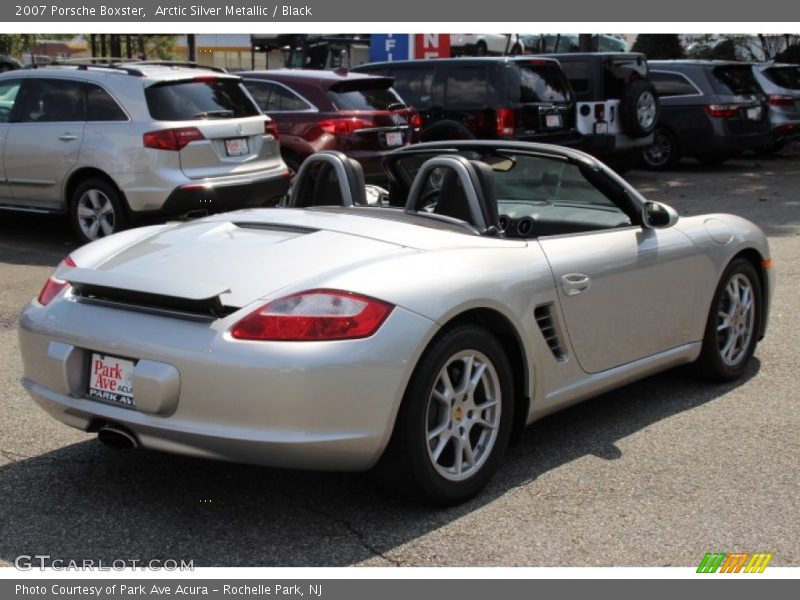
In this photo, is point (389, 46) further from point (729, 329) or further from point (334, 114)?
point (729, 329)

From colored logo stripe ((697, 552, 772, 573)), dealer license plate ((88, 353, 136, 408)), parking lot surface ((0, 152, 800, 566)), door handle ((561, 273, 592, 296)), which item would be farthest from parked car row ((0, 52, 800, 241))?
colored logo stripe ((697, 552, 772, 573))

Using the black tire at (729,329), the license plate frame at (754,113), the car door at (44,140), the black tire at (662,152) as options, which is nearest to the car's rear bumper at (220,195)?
the car door at (44,140)

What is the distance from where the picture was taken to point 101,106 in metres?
10.1

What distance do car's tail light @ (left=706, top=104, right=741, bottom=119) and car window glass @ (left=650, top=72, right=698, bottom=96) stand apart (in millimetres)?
394

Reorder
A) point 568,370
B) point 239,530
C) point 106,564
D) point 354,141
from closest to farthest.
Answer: point 106,564 → point 239,530 → point 568,370 → point 354,141

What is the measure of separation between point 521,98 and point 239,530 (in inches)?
409

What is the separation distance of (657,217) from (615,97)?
413 inches

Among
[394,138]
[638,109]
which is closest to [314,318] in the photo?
[394,138]

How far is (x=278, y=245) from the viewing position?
4.39 m

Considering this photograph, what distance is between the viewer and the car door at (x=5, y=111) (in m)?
10.7

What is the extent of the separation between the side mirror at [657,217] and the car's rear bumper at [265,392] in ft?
5.90

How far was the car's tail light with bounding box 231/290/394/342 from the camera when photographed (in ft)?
12.5

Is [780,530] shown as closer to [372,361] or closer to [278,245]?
[372,361]

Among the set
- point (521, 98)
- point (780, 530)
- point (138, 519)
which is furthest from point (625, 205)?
point (521, 98)
